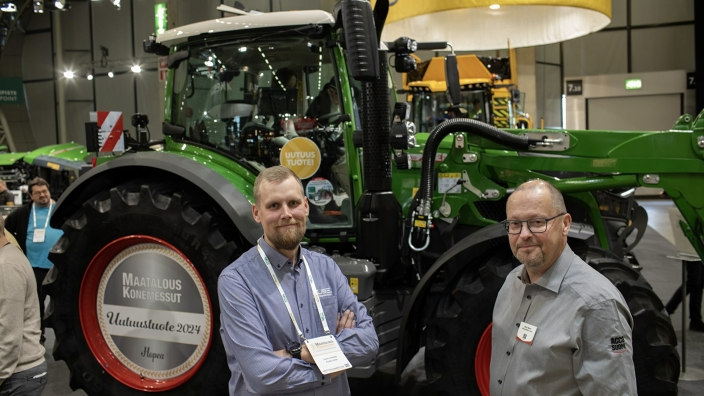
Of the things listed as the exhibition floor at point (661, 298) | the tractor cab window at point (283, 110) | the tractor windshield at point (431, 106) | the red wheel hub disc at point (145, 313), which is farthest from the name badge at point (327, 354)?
the tractor windshield at point (431, 106)

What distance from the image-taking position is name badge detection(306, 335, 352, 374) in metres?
1.92

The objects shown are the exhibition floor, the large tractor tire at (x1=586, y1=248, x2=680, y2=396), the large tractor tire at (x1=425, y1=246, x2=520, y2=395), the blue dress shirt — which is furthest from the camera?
the exhibition floor

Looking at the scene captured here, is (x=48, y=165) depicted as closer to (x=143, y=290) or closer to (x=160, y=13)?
(x=160, y=13)

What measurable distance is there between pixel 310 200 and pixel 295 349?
5.93 feet

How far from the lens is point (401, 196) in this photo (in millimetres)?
3980

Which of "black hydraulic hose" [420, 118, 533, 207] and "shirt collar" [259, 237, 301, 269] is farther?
"black hydraulic hose" [420, 118, 533, 207]

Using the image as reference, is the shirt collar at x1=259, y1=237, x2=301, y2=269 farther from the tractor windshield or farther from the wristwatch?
the tractor windshield

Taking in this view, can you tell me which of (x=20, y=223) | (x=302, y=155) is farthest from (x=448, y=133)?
(x=20, y=223)

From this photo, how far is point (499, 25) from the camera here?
4.23 meters

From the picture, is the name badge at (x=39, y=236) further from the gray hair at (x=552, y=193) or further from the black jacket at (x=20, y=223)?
the gray hair at (x=552, y=193)

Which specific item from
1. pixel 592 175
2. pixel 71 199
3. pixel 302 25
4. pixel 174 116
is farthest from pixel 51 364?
pixel 592 175

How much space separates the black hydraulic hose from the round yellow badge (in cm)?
62

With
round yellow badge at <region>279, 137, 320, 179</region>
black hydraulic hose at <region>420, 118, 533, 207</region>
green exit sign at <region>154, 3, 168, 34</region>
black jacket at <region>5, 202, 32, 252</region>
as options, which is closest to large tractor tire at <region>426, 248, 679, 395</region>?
black hydraulic hose at <region>420, 118, 533, 207</region>

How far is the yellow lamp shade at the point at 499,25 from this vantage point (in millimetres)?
3812
